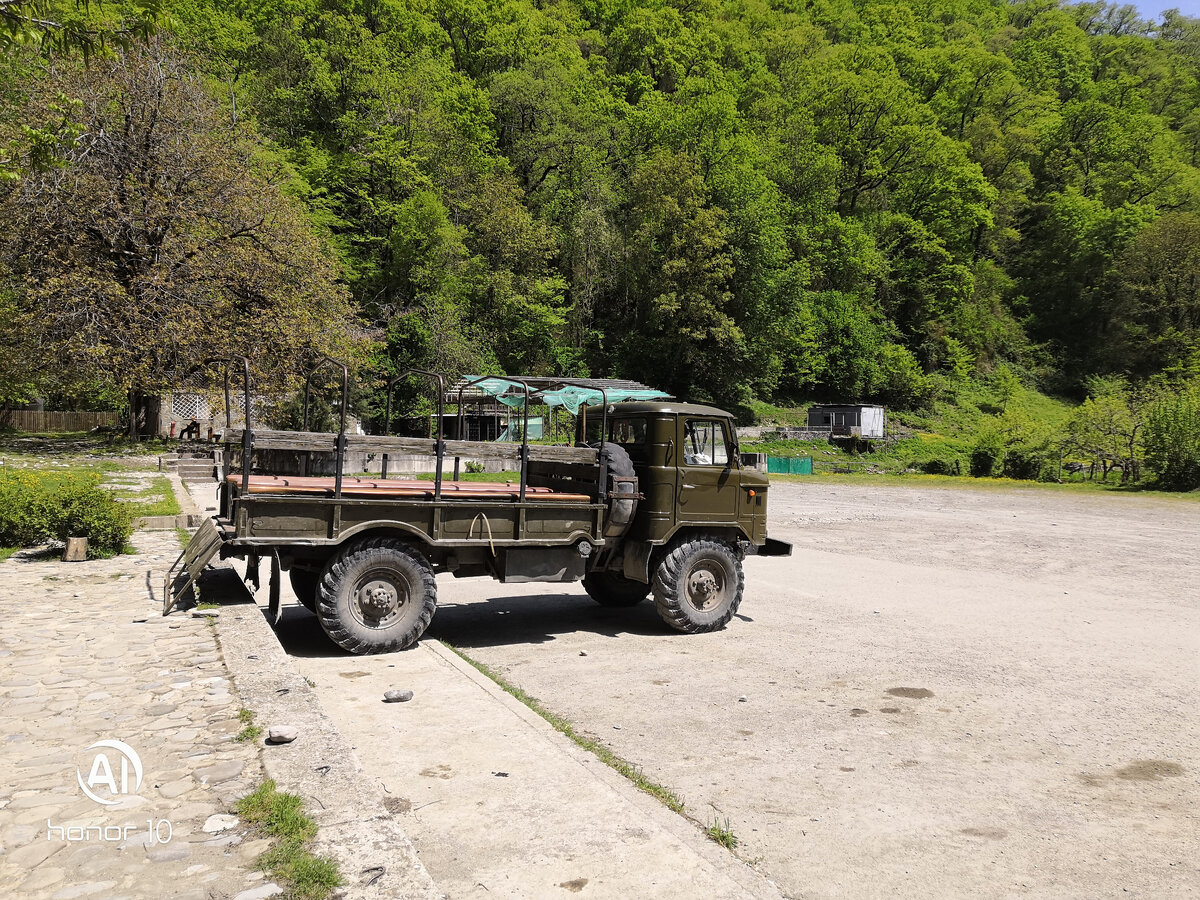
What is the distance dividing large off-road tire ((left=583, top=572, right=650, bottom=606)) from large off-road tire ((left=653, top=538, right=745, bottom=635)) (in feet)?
4.00

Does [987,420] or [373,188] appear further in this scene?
[987,420]

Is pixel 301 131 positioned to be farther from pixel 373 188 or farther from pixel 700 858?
pixel 700 858

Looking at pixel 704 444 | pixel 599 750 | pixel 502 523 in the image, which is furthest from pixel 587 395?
pixel 599 750

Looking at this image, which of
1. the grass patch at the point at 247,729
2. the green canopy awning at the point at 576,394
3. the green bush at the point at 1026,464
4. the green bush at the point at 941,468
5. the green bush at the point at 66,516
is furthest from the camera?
the green bush at the point at 941,468

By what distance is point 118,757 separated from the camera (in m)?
3.92

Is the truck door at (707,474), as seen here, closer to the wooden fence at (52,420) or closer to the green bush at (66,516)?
the green bush at (66,516)

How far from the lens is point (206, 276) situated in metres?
24.2

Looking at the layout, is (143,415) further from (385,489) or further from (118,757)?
(118,757)

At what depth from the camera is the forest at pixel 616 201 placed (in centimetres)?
2400

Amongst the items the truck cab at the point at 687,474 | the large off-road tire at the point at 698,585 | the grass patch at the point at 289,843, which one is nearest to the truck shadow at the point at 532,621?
the large off-road tire at the point at 698,585

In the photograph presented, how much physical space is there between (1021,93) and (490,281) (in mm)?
71302

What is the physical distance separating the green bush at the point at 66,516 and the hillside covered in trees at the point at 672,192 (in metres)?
14.2

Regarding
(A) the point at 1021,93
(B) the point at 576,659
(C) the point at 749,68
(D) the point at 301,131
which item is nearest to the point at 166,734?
(B) the point at 576,659

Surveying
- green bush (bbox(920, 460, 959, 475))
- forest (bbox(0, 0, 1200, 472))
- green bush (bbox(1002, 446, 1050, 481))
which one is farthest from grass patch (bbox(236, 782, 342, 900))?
green bush (bbox(920, 460, 959, 475))
